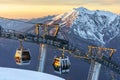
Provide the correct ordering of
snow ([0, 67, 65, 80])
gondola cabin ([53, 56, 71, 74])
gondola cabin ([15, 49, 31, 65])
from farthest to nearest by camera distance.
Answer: gondola cabin ([15, 49, 31, 65]) < gondola cabin ([53, 56, 71, 74]) < snow ([0, 67, 65, 80])

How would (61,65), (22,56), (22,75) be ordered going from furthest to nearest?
(22,56)
(61,65)
(22,75)

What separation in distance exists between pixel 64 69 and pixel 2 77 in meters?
27.1

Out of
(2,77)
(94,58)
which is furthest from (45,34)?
(2,77)

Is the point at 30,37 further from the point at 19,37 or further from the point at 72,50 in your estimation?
the point at 72,50

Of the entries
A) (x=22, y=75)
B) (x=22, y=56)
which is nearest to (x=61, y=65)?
(x=22, y=56)

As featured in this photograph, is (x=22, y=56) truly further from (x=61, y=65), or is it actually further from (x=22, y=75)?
(x=22, y=75)

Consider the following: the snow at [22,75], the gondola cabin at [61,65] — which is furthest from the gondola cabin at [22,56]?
the snow at [22,75]

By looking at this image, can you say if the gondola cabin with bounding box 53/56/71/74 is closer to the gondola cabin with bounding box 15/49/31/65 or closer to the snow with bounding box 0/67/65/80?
the gondola cabin with bounding box 15/49/31/65

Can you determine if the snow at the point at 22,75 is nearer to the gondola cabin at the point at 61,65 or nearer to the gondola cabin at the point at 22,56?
the gondola cabin at the point at 61,65

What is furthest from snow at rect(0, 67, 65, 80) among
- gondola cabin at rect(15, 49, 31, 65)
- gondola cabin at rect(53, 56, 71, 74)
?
gondola cabin at rect(15, 49, 31, 65)

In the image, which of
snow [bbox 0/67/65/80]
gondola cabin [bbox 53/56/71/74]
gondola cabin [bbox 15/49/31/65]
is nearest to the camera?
snow [bbox 0/67/65/80]

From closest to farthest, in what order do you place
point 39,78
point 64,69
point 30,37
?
point 39,78
point 64,69
point 30,37

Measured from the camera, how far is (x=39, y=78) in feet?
113

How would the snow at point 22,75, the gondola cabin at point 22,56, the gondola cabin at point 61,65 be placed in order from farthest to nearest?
the gondola cabin at point 22,56
the gondola cabin at point 61,65
the snow at point 22,75
